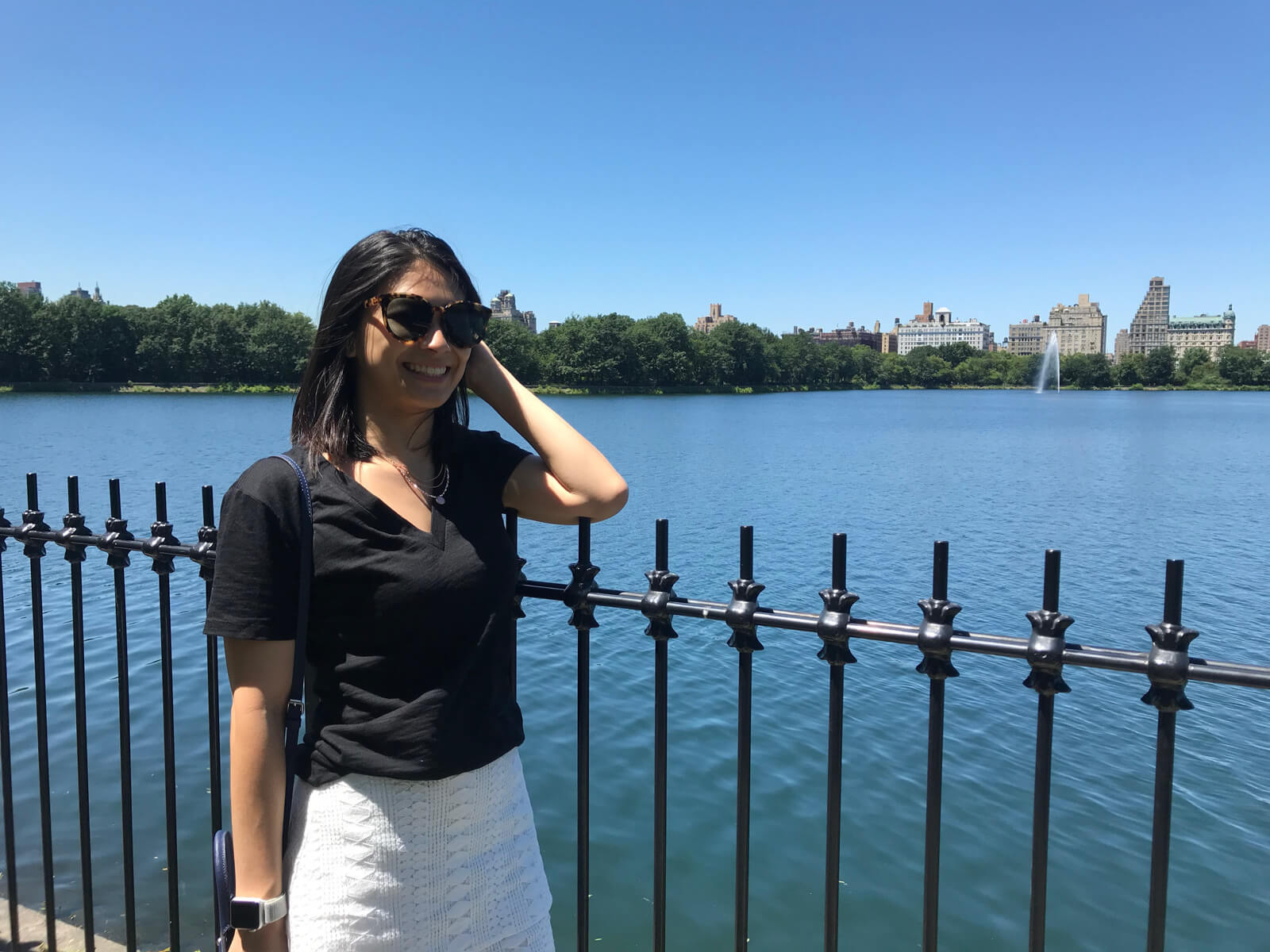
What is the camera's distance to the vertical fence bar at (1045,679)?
6.14 ft

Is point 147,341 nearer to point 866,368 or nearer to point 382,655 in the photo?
point 382,655

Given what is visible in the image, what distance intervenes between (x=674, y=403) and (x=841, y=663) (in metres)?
99.4

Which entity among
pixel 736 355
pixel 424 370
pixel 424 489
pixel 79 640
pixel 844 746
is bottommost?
pixel 844 746

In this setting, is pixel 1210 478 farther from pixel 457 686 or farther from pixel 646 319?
pixel 646 319

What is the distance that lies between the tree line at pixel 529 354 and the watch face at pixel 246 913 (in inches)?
2380

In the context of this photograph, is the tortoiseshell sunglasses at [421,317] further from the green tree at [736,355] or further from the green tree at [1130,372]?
the green tree at [1130,372]

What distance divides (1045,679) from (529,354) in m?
118

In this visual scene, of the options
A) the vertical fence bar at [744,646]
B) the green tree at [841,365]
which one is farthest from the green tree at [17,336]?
the green tree at [841,365]

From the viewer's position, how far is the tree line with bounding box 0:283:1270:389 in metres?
94.9

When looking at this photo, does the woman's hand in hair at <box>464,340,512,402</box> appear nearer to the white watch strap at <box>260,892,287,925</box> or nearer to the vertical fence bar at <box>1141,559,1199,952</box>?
the white watch strap at <box>260,892,287,925</box>

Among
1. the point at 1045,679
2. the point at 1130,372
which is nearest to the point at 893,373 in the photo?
the point at 1130,372

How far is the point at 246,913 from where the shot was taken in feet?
6.17

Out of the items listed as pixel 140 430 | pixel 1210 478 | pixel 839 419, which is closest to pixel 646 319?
pixel 839 419

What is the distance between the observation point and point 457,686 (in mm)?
1980
